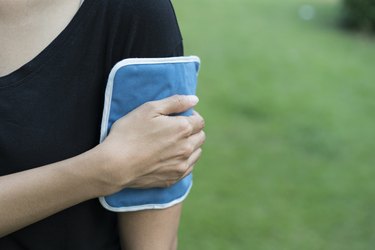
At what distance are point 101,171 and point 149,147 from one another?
0.11m

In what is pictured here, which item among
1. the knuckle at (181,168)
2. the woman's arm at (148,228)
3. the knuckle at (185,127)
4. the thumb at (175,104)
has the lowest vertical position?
the woman's arm at (148,228)

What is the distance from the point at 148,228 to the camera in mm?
1429

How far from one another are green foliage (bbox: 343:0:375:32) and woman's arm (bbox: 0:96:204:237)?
10101 millimetres

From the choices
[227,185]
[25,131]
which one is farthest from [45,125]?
[227,185]

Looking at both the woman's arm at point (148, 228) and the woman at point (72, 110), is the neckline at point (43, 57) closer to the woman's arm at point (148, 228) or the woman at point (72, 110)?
the woman at point (72, 110)

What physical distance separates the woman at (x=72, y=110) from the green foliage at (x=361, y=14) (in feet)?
33.0

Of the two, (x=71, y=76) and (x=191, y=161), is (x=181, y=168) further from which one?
(x=71, y=76)

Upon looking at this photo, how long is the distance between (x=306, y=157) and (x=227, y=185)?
999mm

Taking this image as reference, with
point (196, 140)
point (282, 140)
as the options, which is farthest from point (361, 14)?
point (196, 140)

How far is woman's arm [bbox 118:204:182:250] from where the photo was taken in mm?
1424

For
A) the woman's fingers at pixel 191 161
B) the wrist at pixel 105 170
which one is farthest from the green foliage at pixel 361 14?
the wrist at pixel 105 170

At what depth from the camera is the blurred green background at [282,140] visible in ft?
14.8

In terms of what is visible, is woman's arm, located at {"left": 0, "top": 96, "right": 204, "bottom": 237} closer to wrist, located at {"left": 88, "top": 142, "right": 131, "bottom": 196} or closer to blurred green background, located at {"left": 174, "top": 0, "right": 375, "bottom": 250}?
wrist, located at {"left": 88, "top": 142, "right": 131, "bottom": 196}

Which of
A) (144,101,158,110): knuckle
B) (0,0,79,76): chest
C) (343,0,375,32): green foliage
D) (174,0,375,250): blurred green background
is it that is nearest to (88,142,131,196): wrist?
(144,101,158,110): knuckle
